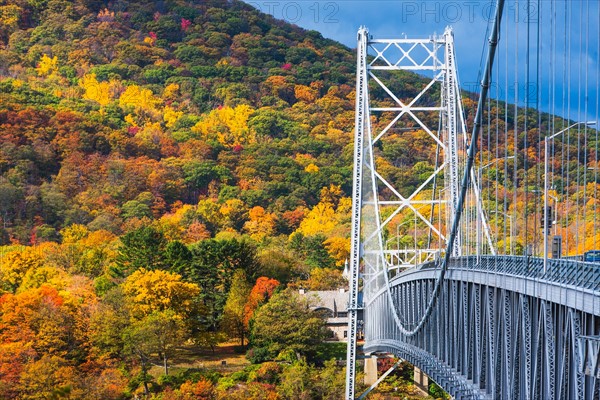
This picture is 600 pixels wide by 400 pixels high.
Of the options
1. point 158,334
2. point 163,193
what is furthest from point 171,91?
point 158,334

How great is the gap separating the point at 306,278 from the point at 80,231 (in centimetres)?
1753

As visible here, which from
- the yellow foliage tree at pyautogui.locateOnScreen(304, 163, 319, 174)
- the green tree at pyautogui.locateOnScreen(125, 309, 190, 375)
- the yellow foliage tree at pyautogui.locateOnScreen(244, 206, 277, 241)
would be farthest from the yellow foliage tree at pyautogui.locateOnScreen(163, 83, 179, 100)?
the green tree at pyautogui.locateOnScreen(125, 309, 190, 375)

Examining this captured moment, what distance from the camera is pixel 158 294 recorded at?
182 feet

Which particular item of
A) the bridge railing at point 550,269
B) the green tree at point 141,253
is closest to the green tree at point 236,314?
the green tree at point 141,253

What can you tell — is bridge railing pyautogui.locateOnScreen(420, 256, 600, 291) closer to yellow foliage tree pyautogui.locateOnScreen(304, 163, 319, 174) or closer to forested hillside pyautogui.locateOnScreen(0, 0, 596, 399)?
forested hillside pyautogui.locateOnScreen(0, 0, 596, 399)

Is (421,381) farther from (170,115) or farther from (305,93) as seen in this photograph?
(305,93)

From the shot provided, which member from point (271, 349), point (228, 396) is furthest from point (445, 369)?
point (271, 349)

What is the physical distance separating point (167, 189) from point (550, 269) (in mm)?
81882

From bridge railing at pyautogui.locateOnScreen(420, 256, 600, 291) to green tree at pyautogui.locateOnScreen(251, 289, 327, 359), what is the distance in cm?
2880

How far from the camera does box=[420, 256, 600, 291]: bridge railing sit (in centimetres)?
1831

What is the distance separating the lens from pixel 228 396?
4716 cm

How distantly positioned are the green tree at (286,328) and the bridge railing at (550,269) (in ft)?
94.5

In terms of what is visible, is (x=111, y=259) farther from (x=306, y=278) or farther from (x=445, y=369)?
(x=445, y=369)

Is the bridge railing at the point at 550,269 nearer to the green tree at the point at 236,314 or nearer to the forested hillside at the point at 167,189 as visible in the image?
the forested hillside at the point at 167,189
